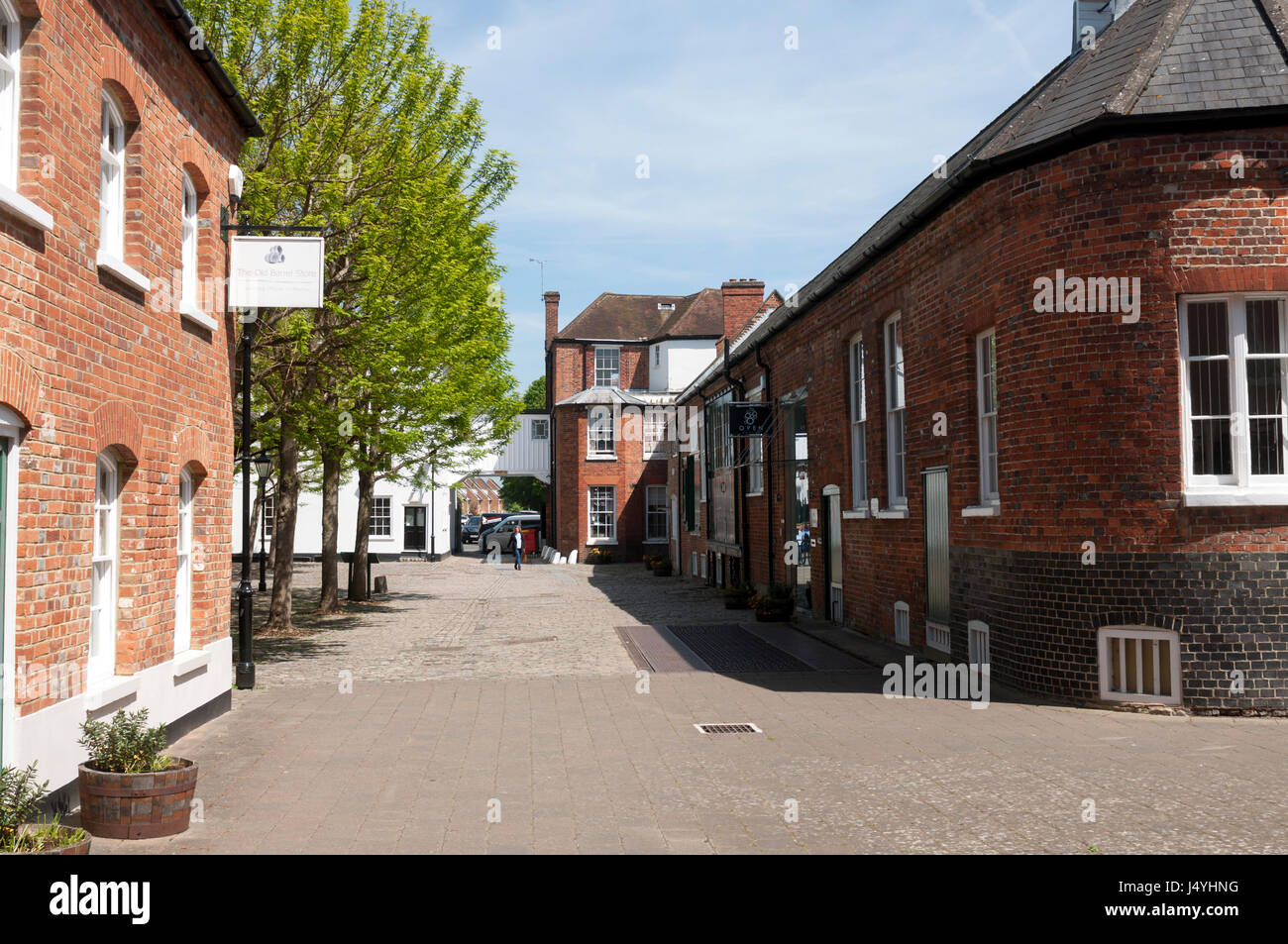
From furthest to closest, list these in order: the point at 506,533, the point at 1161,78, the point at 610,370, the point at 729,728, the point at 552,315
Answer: the point at 506,533
the point at 552,315
the point at 610,370
the point at 1161,78
the point at 729,728

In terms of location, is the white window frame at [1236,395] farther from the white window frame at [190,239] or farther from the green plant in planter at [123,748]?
the white window frame at [190,239]

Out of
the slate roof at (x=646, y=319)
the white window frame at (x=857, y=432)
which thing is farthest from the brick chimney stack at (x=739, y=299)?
the white window frame at (x=857, y=432)

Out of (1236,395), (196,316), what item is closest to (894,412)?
(1236,395)

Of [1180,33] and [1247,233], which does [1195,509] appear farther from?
[1180,33]

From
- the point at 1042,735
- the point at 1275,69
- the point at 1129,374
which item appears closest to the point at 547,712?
the point at 1042,735

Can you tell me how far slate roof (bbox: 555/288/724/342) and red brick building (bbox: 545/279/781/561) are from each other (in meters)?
0.08

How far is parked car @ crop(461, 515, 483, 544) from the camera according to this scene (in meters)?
65.2

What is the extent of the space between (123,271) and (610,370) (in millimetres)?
44647

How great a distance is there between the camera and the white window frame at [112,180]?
321 inches

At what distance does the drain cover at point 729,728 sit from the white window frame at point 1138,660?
11.3 feet

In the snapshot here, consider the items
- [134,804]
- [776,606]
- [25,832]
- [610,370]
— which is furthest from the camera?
[610,370]

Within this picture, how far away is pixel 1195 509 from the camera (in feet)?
32.3

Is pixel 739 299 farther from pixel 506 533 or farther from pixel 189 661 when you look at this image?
pixel 189 661

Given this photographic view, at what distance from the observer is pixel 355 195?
1504 centimetres
